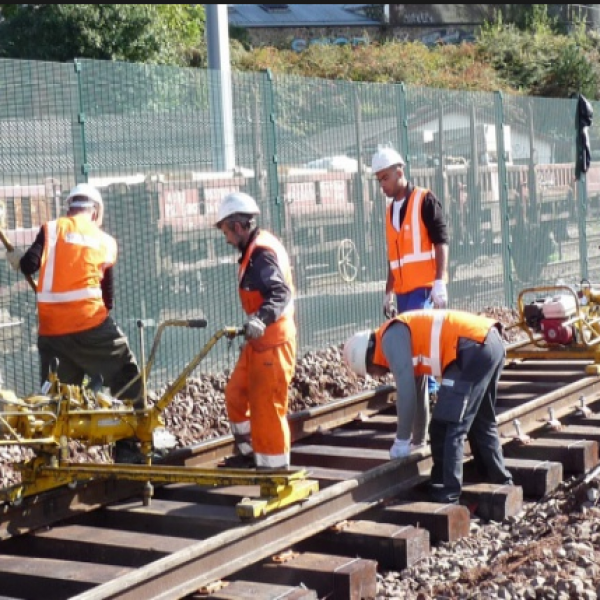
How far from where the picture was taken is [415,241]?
31.2 ft

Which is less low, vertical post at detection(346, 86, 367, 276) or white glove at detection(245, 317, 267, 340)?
vertical post at detection(346, 86, 367, 276)

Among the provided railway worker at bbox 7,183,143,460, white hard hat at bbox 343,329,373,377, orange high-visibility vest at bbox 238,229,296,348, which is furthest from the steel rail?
railway worker at bbox 7,183,143,460

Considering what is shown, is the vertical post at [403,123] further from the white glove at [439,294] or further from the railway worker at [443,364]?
the railway worker at [443,364]

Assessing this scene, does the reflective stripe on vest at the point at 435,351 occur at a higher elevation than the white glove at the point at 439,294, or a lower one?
lower

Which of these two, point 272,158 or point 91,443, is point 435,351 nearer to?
point 91,443

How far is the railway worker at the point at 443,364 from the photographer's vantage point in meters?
7.61

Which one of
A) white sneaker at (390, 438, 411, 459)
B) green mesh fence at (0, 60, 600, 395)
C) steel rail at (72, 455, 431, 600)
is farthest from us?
green mesh fence at (0, 60, 600, 395)

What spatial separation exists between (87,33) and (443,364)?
19156 mm

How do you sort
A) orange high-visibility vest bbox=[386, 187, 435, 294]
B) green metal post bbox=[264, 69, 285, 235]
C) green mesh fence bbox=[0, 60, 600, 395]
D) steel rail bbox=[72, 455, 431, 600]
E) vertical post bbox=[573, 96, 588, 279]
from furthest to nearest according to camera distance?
vertical post bbox=[573, 96, 588, 279] < green metal post bbox=[264, 69, 285, 235] < green mesh fence bbox=[0, 60, 600, 395] < orange high-visibility vest bbox=[386, 187, 435, 294] < steel rail bbox=[72, 455, 431, 600]

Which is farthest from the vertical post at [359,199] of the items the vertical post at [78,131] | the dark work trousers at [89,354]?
the dark work trousers at [89,354]

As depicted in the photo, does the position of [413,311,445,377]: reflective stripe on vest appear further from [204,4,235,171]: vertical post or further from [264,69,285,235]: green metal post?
[264,69,285,235]: green metal post

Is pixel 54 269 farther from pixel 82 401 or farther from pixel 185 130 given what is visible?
pixel 185 130

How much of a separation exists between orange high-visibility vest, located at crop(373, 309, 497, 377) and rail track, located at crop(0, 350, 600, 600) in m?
0.67

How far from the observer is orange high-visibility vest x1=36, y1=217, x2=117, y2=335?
8.29 m
